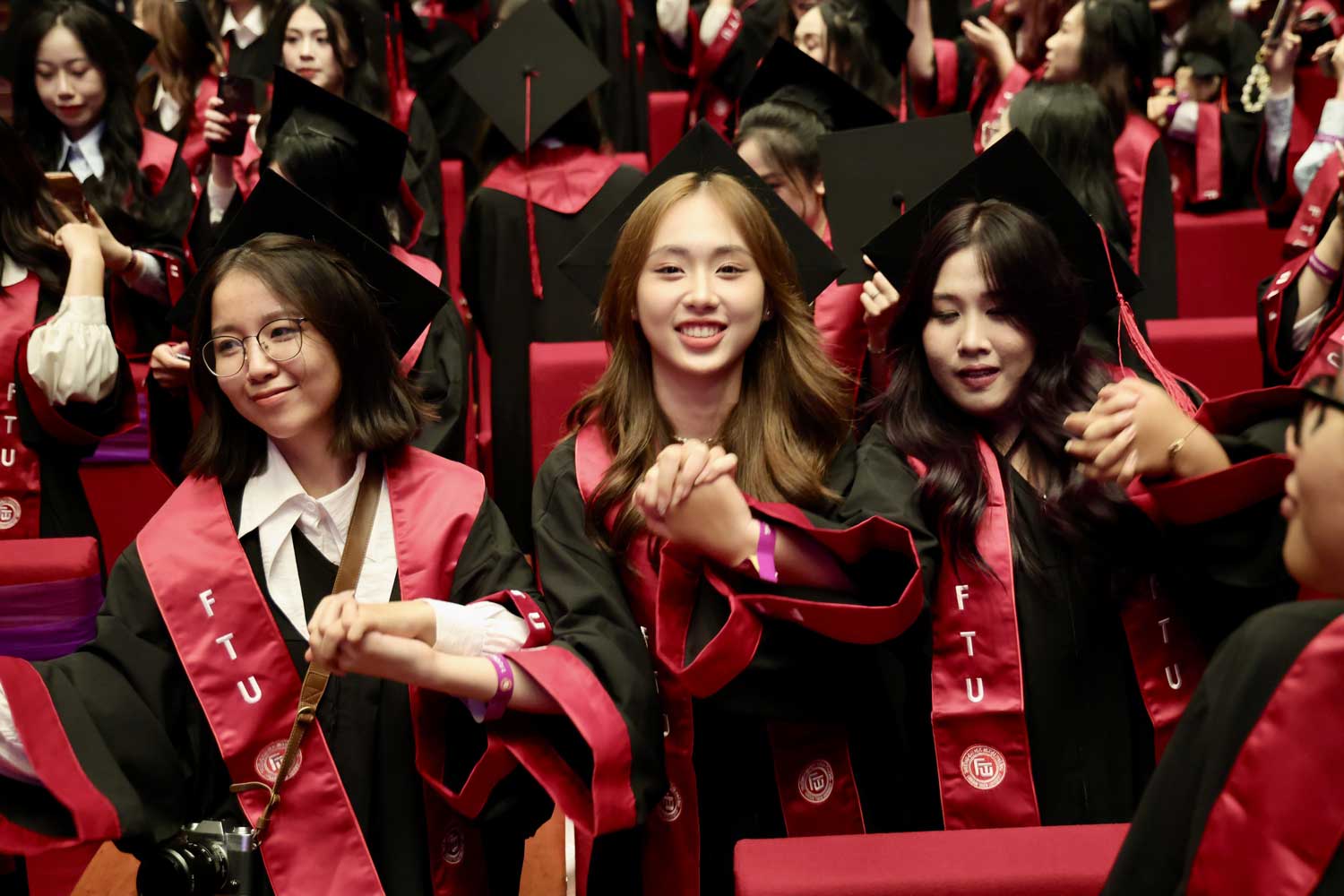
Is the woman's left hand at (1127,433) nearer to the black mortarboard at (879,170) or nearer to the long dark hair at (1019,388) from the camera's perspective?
the long dark hair at (1019,388)

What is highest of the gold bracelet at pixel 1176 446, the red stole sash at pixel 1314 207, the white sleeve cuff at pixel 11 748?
the red stole sash at pixel 1314 207

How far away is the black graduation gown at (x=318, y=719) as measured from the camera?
184 centimetres

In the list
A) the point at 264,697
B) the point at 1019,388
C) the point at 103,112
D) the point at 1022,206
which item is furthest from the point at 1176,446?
the point at 103,112

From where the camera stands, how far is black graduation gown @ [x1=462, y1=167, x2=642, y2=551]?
161 inches

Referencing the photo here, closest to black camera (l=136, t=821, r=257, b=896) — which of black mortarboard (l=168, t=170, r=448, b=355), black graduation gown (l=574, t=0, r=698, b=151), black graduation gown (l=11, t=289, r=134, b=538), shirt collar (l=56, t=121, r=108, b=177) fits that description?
black mortarboard (l=168, t=170, r=448, b=355)

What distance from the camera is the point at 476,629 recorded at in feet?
6.23

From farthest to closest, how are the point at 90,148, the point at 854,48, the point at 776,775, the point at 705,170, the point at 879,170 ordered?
the point at 854,48, the point at 90,148, the point at 879,170, the point at 705,170, the point at 776,775

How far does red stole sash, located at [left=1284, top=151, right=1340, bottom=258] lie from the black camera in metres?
2.74

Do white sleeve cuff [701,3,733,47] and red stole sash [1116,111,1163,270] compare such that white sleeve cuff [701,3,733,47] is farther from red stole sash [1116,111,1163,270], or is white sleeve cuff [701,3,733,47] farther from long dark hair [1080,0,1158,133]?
red stole sash [1116,111,1163,270]

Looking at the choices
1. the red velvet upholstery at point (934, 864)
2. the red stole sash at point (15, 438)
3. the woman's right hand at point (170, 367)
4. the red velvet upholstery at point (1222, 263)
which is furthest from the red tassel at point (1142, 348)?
the red velvet upholstery at point (1222, 263)

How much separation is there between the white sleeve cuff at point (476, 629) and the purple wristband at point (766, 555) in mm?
351

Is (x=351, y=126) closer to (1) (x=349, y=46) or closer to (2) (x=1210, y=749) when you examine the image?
(1) (x=349, y=46)

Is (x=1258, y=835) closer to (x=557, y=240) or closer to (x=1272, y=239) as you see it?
(x=557, y=240)

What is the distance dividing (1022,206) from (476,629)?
1.14 m
